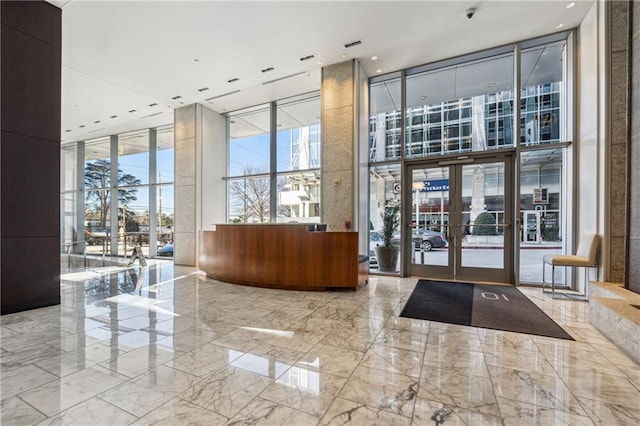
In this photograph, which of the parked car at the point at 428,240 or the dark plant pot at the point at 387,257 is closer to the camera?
the parked car at the point at 428,240

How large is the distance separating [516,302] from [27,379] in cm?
569

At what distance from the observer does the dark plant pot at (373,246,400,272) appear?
6.45 metres

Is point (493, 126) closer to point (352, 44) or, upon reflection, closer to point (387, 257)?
point (352, 44)

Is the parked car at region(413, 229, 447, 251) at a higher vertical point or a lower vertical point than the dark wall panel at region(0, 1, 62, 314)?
lower

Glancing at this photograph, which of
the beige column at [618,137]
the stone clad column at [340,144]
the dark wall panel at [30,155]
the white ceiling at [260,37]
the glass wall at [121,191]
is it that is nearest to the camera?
the dark wall panel at [30,155]

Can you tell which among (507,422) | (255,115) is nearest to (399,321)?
(507,422)

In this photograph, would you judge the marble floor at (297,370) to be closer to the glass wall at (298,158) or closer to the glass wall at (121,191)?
the glass wall at (298,158)

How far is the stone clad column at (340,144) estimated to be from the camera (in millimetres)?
5977

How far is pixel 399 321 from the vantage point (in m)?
3.45

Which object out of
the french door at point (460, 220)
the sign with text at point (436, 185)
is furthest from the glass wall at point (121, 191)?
→ the sign with text at point (436, 185)

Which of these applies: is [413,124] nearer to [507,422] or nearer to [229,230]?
[229,230]

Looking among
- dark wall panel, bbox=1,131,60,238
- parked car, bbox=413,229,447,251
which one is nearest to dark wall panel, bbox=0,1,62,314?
dark wall panel, bbox=1,131,60,238

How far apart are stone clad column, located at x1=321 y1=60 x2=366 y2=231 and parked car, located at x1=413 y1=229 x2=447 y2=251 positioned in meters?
1.57

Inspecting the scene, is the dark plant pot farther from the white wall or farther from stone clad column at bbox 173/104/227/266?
stone clad column at bbox 173/104/227/266
